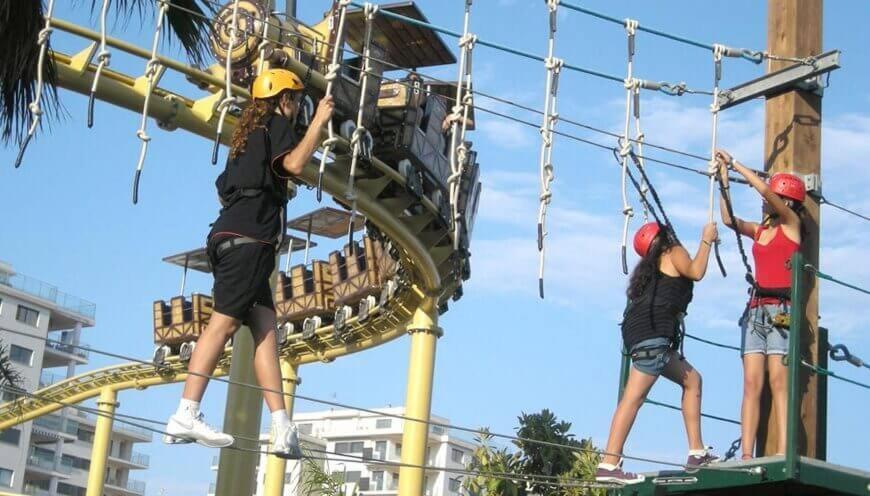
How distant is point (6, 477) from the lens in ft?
265

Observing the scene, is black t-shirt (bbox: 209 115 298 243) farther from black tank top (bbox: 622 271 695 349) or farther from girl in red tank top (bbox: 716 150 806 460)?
girl in red tank top (bbox: 716 150 806 460)

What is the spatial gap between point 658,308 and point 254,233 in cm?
255

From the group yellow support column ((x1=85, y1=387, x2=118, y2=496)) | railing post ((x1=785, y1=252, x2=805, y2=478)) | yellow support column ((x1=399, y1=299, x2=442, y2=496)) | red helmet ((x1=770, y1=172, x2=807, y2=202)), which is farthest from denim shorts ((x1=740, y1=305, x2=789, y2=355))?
yellow support column ((x1=85, y1=387, x2=118, y2=496))

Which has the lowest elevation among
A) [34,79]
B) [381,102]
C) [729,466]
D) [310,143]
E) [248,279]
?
[729,466]

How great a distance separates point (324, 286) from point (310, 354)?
4.81 feet

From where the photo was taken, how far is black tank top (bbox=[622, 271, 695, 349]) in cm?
830

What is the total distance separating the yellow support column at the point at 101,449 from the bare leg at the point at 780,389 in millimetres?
27754

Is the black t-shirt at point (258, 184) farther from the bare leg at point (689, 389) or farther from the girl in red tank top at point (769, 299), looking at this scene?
the girl in red tank top at point (769, 299)

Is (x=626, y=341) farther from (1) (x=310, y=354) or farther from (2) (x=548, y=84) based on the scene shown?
(1) (x=310, y=354)

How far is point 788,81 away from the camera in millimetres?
9227

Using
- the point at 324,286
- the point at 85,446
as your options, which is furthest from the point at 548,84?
the point at 85,446

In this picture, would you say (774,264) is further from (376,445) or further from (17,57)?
(376,445)

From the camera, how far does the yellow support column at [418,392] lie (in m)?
20.1

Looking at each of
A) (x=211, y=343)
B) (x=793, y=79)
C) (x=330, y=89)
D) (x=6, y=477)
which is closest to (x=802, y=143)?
(x=793, y=79)
